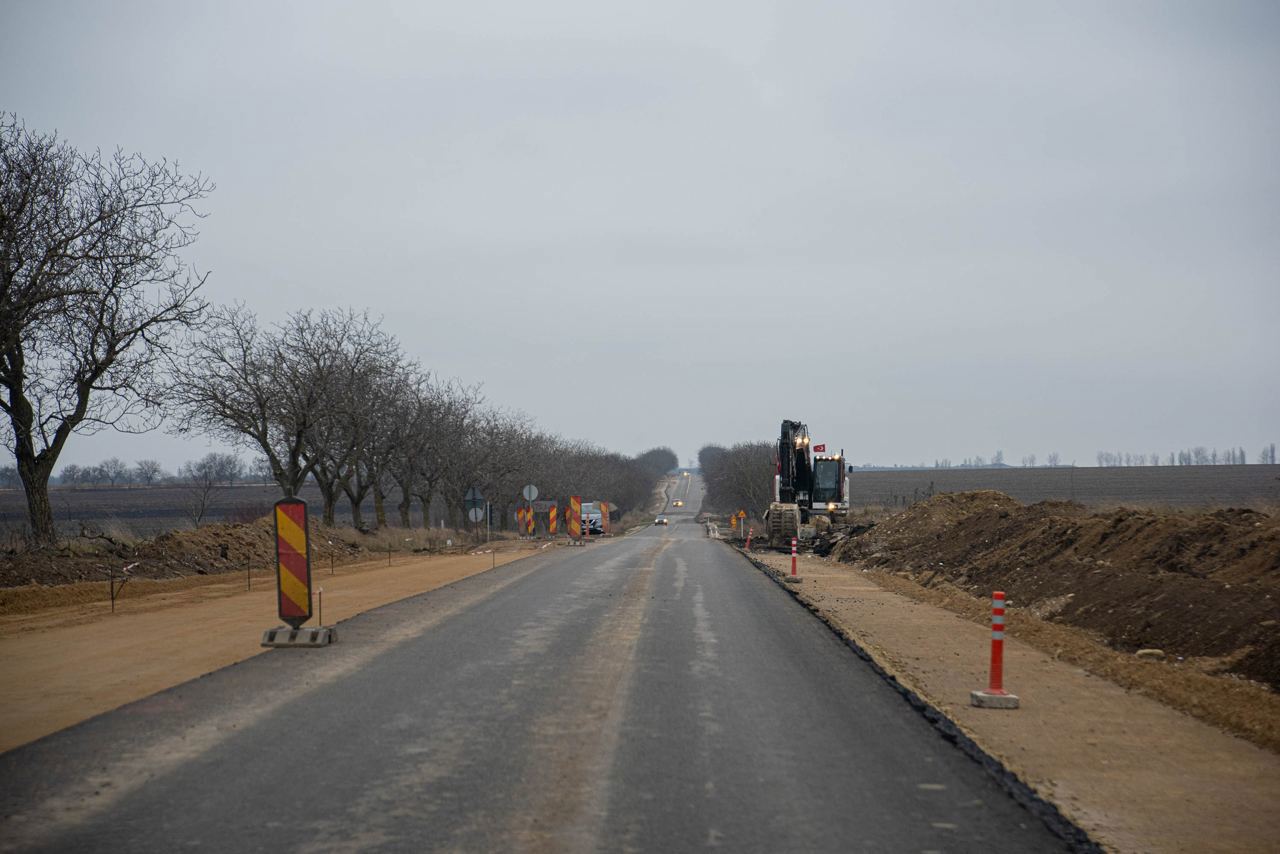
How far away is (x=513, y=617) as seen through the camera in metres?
15.8

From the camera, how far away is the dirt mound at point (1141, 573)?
1267 cm

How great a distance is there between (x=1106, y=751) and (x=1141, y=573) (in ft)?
31.7

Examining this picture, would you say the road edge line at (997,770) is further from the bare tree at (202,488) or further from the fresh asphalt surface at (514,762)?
the bare tree at (202,488)

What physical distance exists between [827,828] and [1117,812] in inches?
79.6

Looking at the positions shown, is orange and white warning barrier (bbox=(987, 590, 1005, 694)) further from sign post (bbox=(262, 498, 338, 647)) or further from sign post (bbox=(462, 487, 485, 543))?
sign post (bbox=(462, 487, 485, 543))

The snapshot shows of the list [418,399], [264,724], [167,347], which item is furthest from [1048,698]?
[418,399]

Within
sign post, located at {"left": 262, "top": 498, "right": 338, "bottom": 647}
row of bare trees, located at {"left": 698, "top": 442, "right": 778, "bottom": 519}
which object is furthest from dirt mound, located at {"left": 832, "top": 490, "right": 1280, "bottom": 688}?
row of bare trees, located at {"left": 698, "top": 442, "right": 778, "bottom": 519}

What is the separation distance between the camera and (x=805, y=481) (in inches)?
1642

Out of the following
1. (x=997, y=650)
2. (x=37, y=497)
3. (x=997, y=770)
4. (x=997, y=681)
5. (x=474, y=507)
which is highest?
(x=37, y=497)

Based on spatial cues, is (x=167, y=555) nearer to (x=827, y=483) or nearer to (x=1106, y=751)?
(x=1106, y=751)

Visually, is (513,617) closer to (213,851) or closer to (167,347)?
(213,851)

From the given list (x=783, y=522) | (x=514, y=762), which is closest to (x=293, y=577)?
(x=514, y=762)

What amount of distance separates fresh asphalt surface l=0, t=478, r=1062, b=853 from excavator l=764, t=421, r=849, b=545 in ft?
95.0

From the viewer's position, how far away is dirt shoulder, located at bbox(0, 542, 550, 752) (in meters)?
9.22
